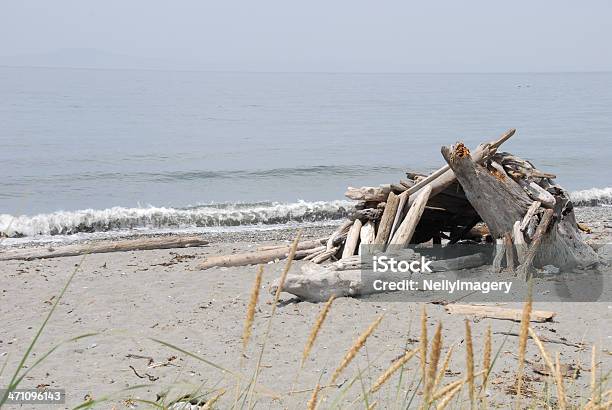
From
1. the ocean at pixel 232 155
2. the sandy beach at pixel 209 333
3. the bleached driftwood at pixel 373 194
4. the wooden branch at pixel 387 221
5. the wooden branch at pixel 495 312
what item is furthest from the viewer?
the ocean at pixel 232 155

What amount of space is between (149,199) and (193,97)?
186 ft

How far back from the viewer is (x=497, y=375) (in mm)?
6113

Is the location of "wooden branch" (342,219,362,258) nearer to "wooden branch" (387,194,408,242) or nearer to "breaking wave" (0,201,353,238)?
"wooden branch" (387,194,408,242)

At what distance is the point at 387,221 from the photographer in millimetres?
9773

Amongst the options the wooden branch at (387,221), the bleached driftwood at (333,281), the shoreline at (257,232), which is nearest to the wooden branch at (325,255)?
the wooden branch at (387,221)

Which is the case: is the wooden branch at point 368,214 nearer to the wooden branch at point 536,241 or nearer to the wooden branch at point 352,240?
the wooden branch at point 352,240

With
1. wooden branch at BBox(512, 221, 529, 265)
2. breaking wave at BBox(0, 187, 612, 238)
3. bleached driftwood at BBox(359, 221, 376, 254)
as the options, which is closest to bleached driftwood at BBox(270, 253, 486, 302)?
bleached driftwood at BBox(359, 221, 376, 254)

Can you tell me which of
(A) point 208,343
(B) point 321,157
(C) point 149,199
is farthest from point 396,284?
(B) point 321,157

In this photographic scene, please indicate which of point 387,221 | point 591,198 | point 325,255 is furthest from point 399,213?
point 591,198

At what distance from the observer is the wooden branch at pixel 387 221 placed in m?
9.64

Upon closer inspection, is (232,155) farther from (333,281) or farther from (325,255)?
(333,281)

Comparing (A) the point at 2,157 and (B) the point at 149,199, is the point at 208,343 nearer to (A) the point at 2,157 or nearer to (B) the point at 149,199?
(B) the point at 149,199

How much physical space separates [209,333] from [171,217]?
35.9 ft

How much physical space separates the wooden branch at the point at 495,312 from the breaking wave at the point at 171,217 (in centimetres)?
1083
